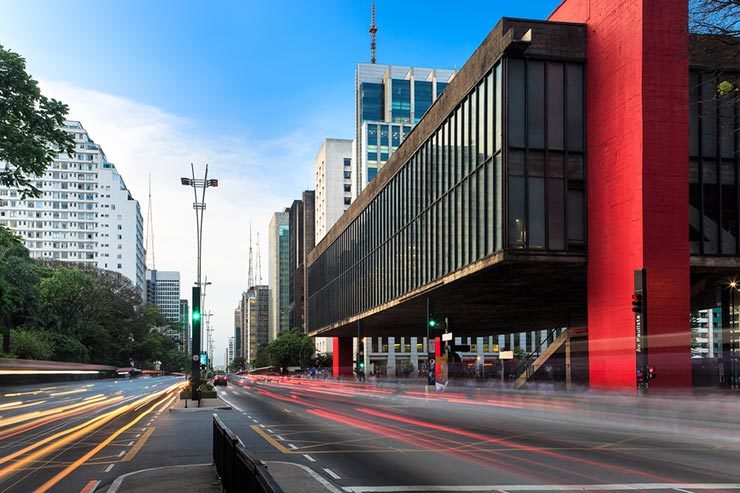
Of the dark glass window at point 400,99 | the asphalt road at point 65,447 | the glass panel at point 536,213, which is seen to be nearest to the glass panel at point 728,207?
the glass panel at point 536,213

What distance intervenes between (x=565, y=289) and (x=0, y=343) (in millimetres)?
57250

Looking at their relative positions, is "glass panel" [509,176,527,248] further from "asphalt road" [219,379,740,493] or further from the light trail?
the light trail

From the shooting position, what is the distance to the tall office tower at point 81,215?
188375mm

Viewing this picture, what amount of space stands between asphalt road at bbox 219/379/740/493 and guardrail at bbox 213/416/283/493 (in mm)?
2117

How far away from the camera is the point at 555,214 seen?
119 feet

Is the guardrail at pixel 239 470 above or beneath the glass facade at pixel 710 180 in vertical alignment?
beneath

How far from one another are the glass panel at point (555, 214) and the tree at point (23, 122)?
22.6m

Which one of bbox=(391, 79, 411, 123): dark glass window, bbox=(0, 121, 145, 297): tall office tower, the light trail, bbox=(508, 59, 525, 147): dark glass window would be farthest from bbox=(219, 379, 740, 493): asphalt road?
bbox=(0, 121, 145, 297): tall office tower

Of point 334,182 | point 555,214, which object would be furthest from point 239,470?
point 334,182

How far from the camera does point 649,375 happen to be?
2822 centimetres

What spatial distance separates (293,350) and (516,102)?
118 m

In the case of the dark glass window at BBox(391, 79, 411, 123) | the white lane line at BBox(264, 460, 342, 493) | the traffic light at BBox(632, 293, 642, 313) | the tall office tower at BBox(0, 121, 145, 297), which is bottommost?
the white lane line at BBox(264, 460, 342, 493)

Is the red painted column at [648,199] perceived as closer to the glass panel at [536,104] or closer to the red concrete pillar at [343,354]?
Result: the glass panel at [536,104]

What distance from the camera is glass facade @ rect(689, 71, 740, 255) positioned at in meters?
34.7
